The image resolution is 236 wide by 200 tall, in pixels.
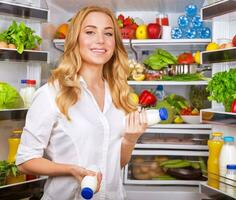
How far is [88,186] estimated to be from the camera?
104cm

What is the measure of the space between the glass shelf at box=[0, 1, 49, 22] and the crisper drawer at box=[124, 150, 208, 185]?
4.17 feet

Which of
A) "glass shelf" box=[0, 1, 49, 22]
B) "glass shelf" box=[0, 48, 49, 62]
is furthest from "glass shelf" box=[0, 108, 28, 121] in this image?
"glass shelf" box=[0, 1, 49, 22]

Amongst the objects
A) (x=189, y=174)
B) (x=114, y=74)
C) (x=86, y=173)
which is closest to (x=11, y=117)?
(x=114, y=74)

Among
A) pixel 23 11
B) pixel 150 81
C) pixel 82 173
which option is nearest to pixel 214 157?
pixel 150 81

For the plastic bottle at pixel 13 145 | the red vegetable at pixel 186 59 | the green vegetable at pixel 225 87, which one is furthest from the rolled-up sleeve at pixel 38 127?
the red vegetable at pixel 186 59

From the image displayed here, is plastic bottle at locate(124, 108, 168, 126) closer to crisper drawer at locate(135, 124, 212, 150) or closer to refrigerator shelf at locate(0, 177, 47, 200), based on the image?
refrigerator shelf at locate(0, 177, 47, 200)

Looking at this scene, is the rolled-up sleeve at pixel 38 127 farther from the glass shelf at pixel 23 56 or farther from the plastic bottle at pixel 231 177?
the plastic bottle at pixel 231 177

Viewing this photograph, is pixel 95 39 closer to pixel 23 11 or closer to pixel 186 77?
pixel 23 11

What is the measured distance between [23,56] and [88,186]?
139 cm

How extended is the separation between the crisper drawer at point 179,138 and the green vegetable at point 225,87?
2.39ft

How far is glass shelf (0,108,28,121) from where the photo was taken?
82.7 inches

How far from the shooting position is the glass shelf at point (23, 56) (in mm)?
2135

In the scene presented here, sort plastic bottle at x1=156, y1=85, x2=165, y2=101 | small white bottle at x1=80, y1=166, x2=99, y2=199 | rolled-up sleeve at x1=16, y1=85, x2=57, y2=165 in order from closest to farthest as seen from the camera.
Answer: small white bottle at x1=80, y1=166, x2=99, y2=199 → rolled-up sleeve at x1=16, y1=85, x2=57, y2=165 → plastic bottle at x1=156, y1=85, x2=165, y2=101

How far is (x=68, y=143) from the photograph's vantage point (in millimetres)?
1271
